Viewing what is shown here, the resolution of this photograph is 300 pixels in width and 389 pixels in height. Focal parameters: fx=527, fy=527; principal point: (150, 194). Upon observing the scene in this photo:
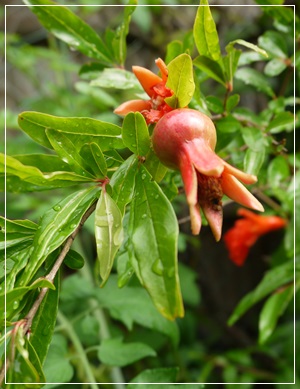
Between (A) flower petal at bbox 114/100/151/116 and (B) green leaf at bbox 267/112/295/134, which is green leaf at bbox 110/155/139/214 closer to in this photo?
(A) flower petal at bbox 114/100/151/116

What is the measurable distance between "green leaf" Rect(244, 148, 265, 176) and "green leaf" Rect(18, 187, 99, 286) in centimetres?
22

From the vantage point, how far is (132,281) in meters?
1.03

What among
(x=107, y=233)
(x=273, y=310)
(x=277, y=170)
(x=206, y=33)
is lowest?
(x=273, y=310)

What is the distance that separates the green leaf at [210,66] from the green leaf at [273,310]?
38 cm

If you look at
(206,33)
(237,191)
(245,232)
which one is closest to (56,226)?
(237,191)

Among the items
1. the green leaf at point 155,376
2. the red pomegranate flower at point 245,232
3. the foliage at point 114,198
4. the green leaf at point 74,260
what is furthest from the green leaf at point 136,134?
the red pomegranate flower at point 245,232

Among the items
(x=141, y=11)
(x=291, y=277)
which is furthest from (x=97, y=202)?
(x=141, y=11)

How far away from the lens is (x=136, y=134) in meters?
0.43

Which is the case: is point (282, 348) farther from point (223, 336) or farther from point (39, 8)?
point (39, 8)

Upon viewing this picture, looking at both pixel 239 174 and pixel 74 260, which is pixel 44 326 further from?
pixel 239 174

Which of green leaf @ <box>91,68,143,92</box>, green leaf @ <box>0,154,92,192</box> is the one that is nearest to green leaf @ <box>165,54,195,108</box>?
green leaf @ <box>0,154,92,192</box>

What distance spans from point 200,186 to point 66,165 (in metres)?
0.14

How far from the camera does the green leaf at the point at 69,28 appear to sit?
63 cm

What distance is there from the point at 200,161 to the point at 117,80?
0.30 meters
